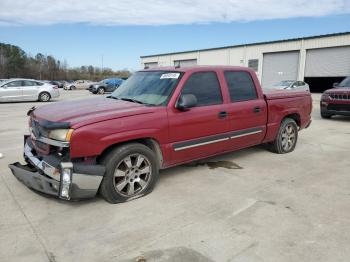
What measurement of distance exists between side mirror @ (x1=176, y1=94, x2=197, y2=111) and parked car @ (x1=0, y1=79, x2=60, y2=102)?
17.7 metres

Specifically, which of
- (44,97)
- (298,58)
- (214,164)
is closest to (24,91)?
(44,97)

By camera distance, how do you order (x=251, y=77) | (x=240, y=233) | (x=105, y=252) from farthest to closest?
(x=251, y=77) → (x=240, y=233) → (x=105, y=252)

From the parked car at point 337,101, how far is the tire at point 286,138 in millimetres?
5449

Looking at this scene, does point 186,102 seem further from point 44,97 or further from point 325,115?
point 44,97

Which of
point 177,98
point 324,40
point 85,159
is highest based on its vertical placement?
point 324,40

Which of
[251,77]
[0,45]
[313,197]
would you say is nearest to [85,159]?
[313,197]

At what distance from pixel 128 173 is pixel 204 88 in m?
1.83

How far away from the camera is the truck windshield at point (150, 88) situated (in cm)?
499

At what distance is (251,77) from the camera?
6.24 metres

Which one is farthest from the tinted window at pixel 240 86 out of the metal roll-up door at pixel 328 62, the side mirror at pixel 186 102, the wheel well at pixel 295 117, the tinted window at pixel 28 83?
the metal roll-up door at pixel 328 62

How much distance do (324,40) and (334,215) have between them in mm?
32148

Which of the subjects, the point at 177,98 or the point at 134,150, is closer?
the point at 134,150

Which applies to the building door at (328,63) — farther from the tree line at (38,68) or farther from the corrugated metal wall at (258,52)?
the tree line at (38,68)

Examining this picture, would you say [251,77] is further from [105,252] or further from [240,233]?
[105,252]
